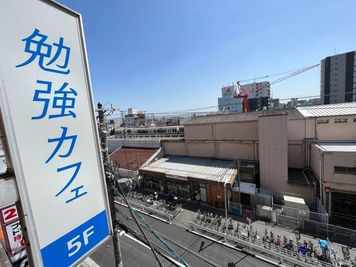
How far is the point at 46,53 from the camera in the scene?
1.83 meters

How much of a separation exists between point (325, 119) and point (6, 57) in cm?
2138

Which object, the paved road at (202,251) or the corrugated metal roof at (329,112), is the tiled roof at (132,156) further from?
the corrugated metal roof at (329,112)

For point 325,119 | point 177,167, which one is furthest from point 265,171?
point 177,167

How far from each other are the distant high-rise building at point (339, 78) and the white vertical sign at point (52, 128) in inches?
3201

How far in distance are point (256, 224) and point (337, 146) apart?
9.22 meters

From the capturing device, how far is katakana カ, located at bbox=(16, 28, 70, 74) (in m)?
1.68

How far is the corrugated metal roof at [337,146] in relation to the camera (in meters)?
13.6

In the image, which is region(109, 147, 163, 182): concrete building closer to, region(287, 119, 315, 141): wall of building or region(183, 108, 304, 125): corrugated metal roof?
region(183, 108, 304, 125): corrugated metal roof

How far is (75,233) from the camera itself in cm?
207

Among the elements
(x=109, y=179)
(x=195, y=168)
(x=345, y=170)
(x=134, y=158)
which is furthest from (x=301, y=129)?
(x=134, y=158)

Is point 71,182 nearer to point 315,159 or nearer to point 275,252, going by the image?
point 275,252

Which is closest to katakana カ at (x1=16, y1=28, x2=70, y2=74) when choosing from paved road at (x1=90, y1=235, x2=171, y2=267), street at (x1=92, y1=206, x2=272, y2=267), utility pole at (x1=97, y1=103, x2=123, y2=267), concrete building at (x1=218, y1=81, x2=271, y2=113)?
utility pole at (x1=97, y1=103, x2=123, y2=267)

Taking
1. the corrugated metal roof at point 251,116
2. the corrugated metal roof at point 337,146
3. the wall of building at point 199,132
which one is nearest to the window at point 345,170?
the corrugated metal roof at point 337,146

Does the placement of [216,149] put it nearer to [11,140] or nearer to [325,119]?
[325,119]
